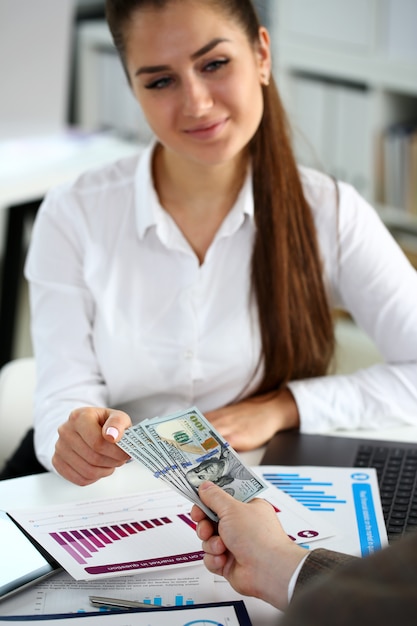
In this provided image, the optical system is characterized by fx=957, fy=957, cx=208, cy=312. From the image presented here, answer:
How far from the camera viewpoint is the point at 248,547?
3.68ft

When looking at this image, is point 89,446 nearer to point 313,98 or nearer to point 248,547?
point 248,547

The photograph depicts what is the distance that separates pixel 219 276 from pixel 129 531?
0.58 metres

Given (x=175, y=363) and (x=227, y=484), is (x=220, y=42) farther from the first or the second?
(x=227, y=484)

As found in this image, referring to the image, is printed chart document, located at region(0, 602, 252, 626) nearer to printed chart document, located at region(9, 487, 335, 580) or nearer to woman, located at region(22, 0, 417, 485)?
printed chart document, located at region(9, 487, 335, 580)

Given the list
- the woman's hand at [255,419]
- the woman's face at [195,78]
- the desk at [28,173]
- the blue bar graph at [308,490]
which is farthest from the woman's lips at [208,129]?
the desk at [28,173]

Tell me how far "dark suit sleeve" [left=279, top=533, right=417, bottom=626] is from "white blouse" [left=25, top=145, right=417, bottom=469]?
0.90 m

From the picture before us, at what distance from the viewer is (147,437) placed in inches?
49.7

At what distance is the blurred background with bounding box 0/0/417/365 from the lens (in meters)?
3.10

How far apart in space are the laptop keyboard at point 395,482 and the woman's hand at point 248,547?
0.23 m

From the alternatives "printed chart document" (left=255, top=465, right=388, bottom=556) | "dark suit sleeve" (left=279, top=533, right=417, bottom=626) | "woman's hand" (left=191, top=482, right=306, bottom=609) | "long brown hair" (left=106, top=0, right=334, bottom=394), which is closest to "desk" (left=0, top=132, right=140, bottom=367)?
"long brown hair" (left=106, top=0, right=334, bottom=394)

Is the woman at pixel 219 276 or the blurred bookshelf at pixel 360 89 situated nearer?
the woman at pixel 219 276

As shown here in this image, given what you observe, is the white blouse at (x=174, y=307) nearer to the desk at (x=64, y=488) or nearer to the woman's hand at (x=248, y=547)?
the desk at (x=64, y=488)

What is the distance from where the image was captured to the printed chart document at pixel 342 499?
1276 mm

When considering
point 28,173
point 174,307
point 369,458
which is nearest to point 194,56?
point 174,307
